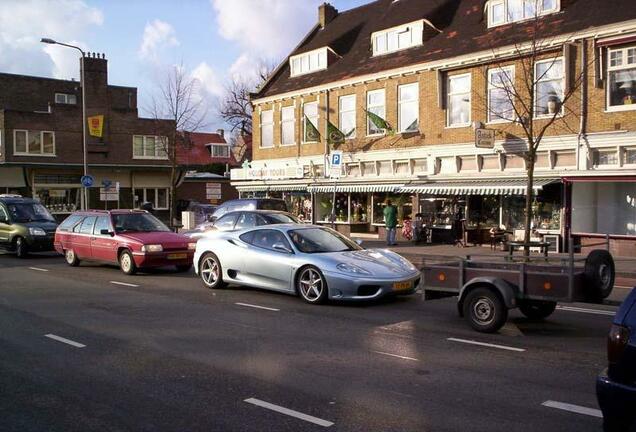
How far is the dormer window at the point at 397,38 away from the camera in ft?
85.8

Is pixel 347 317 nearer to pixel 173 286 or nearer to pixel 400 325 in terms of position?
pixel 400 325

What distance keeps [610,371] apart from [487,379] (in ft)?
A: 7.33

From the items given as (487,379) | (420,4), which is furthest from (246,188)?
(487,379)

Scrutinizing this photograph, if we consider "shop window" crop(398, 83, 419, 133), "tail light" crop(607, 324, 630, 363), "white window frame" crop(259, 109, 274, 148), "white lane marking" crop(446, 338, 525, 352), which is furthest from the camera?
"white window frame" crop(259, 109, 274, 148)

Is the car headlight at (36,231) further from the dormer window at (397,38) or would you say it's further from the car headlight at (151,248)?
the dormer window at (397,38)

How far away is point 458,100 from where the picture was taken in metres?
23.8

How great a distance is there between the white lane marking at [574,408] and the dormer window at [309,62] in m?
26.6

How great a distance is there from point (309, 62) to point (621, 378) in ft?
95.2

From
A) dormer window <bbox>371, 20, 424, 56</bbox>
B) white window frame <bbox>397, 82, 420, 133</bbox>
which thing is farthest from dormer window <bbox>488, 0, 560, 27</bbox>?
white window frame <bbox>397, 82, 420, 133</bbox>

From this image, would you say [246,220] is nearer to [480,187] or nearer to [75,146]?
[480,187]

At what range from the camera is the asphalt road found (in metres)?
5.17

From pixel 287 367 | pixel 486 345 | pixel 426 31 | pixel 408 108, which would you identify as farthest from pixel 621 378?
pixel 426 31

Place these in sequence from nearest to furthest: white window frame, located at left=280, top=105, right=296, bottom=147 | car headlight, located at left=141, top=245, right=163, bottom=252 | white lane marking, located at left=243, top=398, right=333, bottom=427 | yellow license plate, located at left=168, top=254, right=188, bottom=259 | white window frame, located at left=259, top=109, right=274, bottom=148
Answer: white lane marking, located at left=243, top=398, right=333, bottom=427 < car headlight, located at left=141, top=245, right=163, bottom=252 < yellow license plate, located at left=168, top=254, right=188, bottom=259 < white window frame, located at left=280, top=105, right=296, bottom=147 < white window frame, located at left=259, top=109, right=274, bottom=148

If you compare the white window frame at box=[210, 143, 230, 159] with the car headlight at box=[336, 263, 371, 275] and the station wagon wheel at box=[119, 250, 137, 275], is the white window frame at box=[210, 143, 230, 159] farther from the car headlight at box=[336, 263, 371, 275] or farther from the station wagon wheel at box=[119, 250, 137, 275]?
the car headlight at box=[336, 263, 371, 275]
